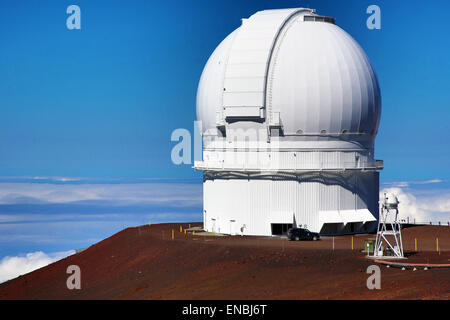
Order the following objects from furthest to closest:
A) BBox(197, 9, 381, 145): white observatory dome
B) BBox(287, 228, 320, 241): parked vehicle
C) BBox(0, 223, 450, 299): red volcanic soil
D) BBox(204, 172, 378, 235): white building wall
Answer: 1. BBox(204, 172, 378, 235): white building wall
2. BBox(197, 9, 381, 145): white observatory dome
3. BBox(287, 228, 320, 241): parked vehicle
4. BBox(0, 223, 450, 299): red volcanic soil

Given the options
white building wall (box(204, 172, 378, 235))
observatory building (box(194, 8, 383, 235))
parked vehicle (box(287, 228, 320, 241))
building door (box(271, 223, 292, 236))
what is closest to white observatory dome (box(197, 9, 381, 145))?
observatory building (box(194, 8, 383, 235))

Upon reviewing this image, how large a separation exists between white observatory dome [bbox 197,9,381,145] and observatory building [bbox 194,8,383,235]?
0.06 metres

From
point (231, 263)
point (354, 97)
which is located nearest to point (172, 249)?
point (231, 263)

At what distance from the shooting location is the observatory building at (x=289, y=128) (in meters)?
55.3

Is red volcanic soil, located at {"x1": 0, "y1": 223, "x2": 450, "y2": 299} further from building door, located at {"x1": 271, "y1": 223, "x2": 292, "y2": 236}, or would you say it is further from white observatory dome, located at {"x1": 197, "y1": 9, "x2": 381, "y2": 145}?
white observatory dome, located at {"x1": 197, "y1": 9, "x2": 381, "y2": 145}

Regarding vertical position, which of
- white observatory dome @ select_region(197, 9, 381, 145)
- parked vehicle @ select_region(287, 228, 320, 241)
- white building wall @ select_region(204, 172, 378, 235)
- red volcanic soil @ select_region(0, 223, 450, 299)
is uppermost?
white observatory dome @ select_region(197, 9, 381, 145)

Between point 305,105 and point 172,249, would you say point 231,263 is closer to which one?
point 172,249

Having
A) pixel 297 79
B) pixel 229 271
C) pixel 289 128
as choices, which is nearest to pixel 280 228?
pixel 289 128

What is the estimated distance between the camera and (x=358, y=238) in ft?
181

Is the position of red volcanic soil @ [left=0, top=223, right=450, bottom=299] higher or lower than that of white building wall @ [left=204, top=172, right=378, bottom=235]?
lower

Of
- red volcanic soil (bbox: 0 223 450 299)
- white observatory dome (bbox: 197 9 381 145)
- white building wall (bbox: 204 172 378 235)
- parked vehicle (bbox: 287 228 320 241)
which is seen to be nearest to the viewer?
red volcanic soil (bbox: 0 223 450 299)

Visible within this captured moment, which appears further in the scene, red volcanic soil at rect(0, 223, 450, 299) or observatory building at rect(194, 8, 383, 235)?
observatory building at rect(194, 8, 383, 235)

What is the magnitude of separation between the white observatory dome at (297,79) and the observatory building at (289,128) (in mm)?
61

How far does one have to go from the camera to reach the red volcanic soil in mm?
41188
